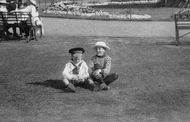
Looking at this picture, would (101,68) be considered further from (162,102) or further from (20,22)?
(20,22)

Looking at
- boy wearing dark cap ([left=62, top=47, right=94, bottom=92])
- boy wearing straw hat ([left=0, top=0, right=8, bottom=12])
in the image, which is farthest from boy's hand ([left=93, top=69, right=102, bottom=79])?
boy wearing straw hat ([left=0, top=0, right=8, bottom=12])

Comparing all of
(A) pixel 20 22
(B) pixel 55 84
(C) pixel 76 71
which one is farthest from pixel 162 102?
(A) pixel 20 22

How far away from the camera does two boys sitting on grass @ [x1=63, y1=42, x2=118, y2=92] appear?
690 cm

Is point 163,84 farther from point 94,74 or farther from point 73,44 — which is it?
point 73,44

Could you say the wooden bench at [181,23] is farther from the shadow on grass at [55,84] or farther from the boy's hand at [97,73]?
the boy's hand at [97,73]

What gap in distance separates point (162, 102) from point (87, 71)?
157 cm

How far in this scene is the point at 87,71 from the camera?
23.1 ft

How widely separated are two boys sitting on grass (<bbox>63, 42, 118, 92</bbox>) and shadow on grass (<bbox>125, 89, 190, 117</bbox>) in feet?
2.57

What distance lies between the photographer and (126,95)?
257 inches

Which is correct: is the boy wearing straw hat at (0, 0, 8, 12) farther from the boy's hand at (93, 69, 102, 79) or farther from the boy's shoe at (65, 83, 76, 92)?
the boy's shoe at (65, 83, 76, 92)

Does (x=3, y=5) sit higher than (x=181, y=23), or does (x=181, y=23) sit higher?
(x=3, y=5)

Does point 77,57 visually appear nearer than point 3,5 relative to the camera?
Yes

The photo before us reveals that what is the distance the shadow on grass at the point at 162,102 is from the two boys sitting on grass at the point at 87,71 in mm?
783

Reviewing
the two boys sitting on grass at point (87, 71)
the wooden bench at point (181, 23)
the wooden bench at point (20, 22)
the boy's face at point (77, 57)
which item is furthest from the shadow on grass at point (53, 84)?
the wooden bench at point (20, 22)
